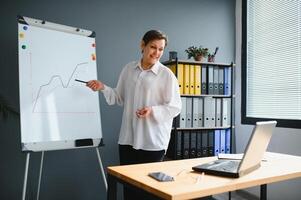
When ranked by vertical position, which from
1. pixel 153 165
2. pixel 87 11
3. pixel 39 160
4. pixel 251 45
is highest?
pixel 87 11

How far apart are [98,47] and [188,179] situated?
1.93 metres

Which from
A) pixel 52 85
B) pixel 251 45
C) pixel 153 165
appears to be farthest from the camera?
pixel 251 45

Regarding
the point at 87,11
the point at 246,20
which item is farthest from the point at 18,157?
the point at 246,20

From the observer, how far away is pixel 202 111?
3148 millimetres

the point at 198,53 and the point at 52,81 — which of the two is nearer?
the point at 52,81

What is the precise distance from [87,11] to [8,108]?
1150mm

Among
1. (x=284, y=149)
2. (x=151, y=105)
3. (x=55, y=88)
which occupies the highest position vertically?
(x=55, y=88)

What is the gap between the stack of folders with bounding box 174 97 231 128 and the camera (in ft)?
10.0

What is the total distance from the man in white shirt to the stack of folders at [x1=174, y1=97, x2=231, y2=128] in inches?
35.6

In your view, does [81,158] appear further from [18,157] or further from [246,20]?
[246,20]

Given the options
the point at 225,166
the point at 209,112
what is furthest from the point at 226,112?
the point at 225,166

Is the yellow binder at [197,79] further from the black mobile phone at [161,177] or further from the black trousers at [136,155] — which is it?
the black mobile phone at [161,177]

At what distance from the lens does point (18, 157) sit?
2.57 metres

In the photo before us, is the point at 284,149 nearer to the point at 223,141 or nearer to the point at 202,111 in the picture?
the point at 223,141
